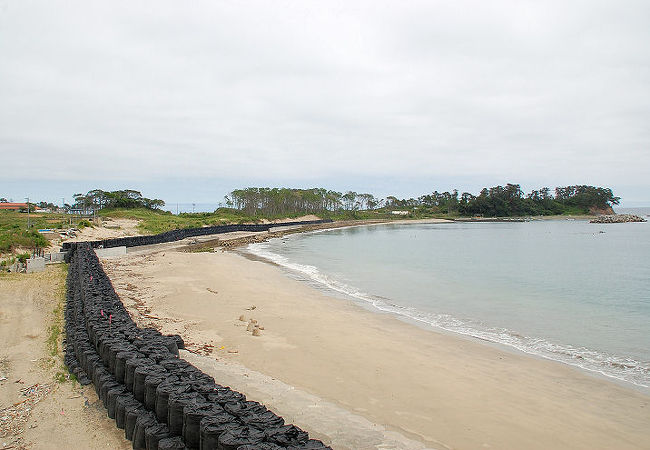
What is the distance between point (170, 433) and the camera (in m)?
5.56

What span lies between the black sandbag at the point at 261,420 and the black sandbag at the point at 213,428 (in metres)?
0.12

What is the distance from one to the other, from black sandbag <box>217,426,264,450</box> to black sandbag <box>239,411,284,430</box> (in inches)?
4.5

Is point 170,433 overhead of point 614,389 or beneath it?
overhead

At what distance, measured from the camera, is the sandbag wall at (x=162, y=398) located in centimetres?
495

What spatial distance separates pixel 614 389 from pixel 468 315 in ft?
24.1

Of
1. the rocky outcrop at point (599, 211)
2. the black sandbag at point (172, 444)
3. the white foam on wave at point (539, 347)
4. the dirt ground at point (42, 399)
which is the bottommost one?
the white foam on wave at point (539, 347)

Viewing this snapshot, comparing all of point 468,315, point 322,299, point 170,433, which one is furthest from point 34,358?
point 468,315

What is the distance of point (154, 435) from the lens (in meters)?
5.44

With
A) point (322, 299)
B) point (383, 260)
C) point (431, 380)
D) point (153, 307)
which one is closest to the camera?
point (431, 380)

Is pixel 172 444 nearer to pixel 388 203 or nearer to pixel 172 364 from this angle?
pixel 172 364

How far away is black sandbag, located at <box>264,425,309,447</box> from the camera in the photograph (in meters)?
4.79

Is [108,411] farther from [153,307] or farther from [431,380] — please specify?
[153,307]

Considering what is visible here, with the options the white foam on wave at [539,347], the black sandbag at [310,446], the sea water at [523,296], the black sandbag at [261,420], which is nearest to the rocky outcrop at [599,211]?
the sea water at [523,296]

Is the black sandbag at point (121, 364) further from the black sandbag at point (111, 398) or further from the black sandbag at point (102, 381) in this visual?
the black sandbag at point (111, 398)
